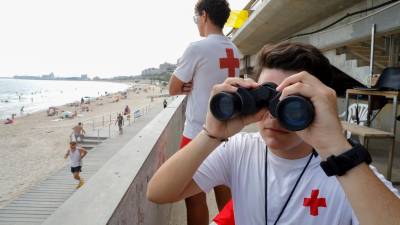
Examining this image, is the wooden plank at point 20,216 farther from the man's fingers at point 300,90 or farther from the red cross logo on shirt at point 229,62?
the man's fingers at point 300,90

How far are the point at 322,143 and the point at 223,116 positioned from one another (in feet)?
1.24

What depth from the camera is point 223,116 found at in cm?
134

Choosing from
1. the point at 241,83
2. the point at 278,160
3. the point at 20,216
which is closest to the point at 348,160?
the point at 278,160

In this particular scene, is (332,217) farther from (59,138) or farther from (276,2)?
(59,138)

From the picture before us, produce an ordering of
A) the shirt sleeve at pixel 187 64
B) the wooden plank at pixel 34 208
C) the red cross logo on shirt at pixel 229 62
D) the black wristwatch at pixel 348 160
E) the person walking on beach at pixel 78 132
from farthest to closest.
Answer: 1. the person walking on beach at pixel 78 132
2. the wooden plank at pixel 34 208
3. the red cross logo on shirt at pixel 229 62
4. the shirt sleeve at pixel 187 64
5. the black wristwatch at pixel 348 160

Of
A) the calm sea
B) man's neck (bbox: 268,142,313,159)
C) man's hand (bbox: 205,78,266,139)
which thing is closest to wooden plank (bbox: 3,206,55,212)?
man's hand (bbox: 205,78,266,139)

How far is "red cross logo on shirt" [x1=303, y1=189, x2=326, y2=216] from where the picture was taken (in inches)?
49.9

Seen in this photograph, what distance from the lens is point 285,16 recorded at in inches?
410

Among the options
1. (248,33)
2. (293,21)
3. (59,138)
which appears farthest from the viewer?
(59,138)

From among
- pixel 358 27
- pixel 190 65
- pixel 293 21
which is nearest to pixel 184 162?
pixel 190 65

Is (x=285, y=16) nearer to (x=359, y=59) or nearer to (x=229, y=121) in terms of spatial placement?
(x=359, y=59)

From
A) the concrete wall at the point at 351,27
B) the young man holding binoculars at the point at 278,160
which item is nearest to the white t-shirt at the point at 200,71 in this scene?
the young man holding binoculars at the point at 278,160

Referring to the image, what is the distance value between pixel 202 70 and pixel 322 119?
1406 millimetres

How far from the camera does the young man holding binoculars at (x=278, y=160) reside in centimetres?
114
